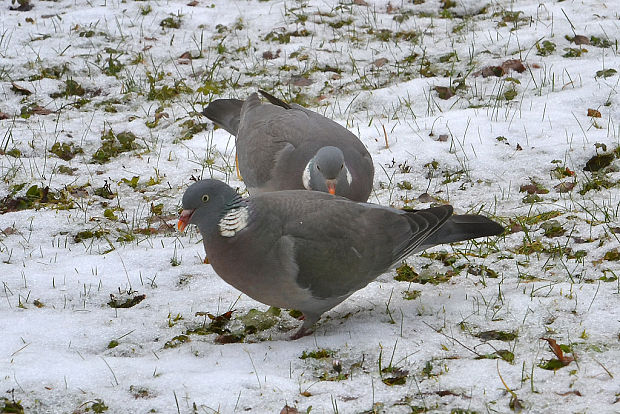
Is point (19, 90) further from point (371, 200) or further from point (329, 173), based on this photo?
point (329, 173)

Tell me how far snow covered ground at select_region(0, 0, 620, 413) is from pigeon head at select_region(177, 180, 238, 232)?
0.52 metres

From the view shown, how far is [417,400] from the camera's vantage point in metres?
3.27

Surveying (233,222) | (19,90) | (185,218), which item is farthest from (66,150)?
(233,222)

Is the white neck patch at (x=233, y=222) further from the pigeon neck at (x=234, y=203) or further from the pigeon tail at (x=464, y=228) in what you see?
the pigeon tail at (x=464, y=228)

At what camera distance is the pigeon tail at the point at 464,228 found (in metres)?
4.41

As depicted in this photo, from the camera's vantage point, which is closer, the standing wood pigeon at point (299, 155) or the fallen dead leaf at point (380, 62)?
the standing wood pigeon at point (299, 155)

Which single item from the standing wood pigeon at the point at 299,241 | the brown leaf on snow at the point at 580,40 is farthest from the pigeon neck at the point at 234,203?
the brown leaf on snow at the point at 580,40

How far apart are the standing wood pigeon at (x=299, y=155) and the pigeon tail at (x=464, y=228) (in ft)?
2.42

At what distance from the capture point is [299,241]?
394 cm

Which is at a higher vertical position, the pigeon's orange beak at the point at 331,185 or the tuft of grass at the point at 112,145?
the pigeon's orange beak at the point at 331,185

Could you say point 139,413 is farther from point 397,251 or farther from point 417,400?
point 397,251

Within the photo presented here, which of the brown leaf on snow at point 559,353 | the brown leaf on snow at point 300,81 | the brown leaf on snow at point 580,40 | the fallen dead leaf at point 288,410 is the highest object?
the brown leaf on snow at point 580,40

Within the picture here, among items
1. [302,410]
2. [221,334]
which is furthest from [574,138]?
[302,410]

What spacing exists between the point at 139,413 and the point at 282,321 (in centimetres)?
130
